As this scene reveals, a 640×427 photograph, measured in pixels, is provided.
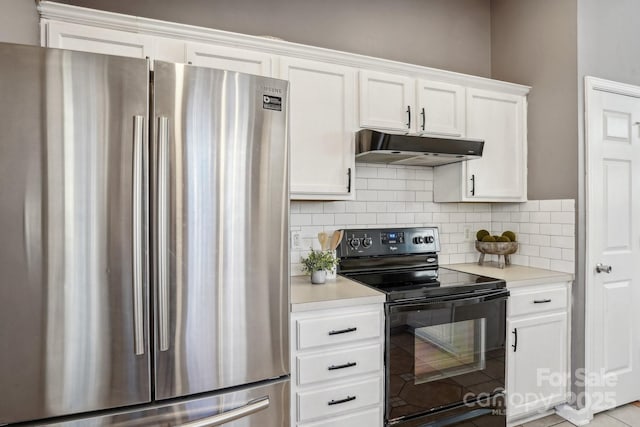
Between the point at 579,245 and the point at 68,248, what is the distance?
2.71 metres

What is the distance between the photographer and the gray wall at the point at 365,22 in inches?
86.3

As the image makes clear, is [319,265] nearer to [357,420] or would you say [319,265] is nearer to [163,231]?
[357,420]

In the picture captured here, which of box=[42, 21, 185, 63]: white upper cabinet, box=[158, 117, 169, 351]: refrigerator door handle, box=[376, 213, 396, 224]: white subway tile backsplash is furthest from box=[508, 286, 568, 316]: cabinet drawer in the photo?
box=[42, 21, 185, 63]: white upper cabinet

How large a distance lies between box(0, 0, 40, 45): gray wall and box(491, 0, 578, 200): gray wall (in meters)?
2.96

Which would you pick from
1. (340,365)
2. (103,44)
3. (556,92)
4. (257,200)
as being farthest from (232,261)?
(556,92)

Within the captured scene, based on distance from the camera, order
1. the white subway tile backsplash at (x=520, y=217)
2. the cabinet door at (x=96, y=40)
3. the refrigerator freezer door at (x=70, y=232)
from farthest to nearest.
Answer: the white subway tile backsplash at (x=520, y=217) → the cabinet door at (x=96, y=40) → the refrigerator freezer door at (x=70, y=232)

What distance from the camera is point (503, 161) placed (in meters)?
2.60

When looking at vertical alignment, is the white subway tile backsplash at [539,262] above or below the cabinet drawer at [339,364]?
above

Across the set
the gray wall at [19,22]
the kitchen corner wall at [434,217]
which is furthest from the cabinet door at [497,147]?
the gray wall at [19,22]

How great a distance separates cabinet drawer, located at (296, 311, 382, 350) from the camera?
1682 millimetres

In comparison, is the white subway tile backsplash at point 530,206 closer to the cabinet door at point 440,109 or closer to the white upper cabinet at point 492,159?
the white upper cabinet at point 492,159

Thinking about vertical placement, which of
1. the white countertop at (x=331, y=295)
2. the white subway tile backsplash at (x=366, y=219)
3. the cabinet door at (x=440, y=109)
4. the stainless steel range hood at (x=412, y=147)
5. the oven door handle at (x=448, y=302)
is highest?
the cabinet door at (x=440, y=109)

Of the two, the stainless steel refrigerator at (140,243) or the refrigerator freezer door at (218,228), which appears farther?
the refrigerator freezer door at (218,228)

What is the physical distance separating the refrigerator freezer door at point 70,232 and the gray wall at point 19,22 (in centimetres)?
39
